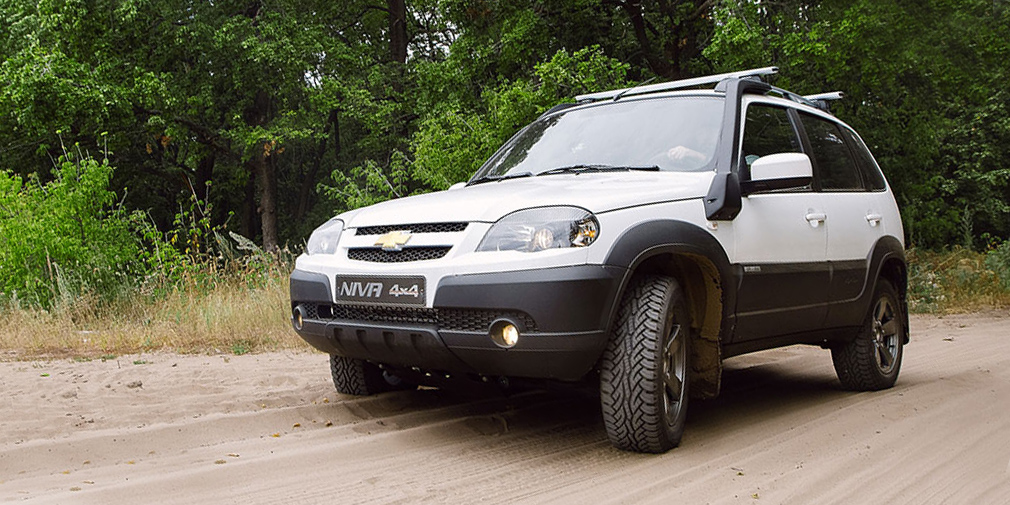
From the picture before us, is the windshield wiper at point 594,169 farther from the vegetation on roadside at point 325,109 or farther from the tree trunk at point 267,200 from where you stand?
the tree trunk at point 267,200

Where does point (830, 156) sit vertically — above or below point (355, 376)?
above

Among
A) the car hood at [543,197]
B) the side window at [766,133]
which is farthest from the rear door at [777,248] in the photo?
the car hood at [543,197]

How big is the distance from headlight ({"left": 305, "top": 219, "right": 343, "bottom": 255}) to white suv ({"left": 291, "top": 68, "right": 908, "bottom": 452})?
10 millimetres

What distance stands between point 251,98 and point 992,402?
2393 centimetres

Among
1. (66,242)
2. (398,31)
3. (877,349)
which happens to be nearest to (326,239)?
(877,349)

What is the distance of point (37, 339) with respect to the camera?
26.9 ft

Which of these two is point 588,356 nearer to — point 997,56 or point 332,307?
point 332,307

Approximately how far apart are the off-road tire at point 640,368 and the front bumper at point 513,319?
0.50 ft

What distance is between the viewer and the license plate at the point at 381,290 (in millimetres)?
3895

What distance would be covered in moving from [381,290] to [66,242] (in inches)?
346

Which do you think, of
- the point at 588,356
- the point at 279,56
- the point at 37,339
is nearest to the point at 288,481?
the point at 588,356

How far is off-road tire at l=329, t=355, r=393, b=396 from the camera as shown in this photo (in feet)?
17.1

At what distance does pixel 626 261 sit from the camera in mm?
3785

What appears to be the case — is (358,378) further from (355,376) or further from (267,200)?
(267,200)
